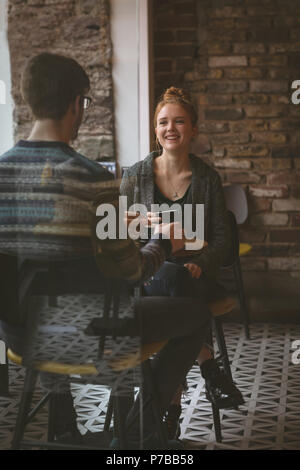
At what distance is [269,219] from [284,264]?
329mm

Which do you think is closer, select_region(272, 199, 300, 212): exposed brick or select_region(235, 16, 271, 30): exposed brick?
select_region(235, 16, 271, 30): exposed brick

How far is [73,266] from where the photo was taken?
1462mm

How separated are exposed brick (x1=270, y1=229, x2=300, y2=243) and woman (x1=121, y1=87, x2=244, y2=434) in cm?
193

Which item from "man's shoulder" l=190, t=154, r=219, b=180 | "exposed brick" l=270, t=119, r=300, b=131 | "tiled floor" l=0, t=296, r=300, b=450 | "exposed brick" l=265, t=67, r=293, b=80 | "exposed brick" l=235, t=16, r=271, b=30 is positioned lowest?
"tiled floor" l=0, t=296, r=300, b=450

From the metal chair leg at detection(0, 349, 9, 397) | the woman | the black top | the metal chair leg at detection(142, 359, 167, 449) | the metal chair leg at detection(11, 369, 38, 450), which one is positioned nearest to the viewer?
the metal chair leg at detection(11, 369, 38, 450)

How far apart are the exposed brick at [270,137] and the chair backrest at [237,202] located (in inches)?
14.2

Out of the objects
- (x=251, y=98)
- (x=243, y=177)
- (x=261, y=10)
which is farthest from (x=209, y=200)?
(x=261, y=10)

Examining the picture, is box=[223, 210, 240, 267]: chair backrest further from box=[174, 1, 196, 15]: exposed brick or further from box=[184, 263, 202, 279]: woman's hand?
box=[174, 1, 196, 15]: exposed brick

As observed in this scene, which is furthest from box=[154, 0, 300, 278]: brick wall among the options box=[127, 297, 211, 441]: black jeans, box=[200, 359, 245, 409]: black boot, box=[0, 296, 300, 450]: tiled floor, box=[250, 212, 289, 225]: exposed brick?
box=[127, 297, 211, 441]: black jeans

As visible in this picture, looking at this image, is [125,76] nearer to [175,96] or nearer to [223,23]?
[175,96]

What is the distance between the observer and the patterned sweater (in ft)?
4.65

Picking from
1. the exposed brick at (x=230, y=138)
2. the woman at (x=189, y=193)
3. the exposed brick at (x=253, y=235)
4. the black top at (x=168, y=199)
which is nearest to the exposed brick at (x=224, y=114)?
the exposed brick at (x=230, y=138)

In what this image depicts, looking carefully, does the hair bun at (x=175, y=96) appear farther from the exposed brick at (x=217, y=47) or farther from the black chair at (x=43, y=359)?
the exposed brick at (x=217, y=47)

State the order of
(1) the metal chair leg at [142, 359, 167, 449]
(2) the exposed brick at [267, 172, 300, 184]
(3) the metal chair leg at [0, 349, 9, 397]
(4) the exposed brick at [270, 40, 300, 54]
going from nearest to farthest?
1. (1) the metal chair leg at [142, 359, 167, 449]
2. (3) the metal chair leg at [0, 349, 9, 397]
3. (4) the exposed brick at [270, 40, 300, 54]
4. (2) the exposed brick at [267, 172, 300, 184]
